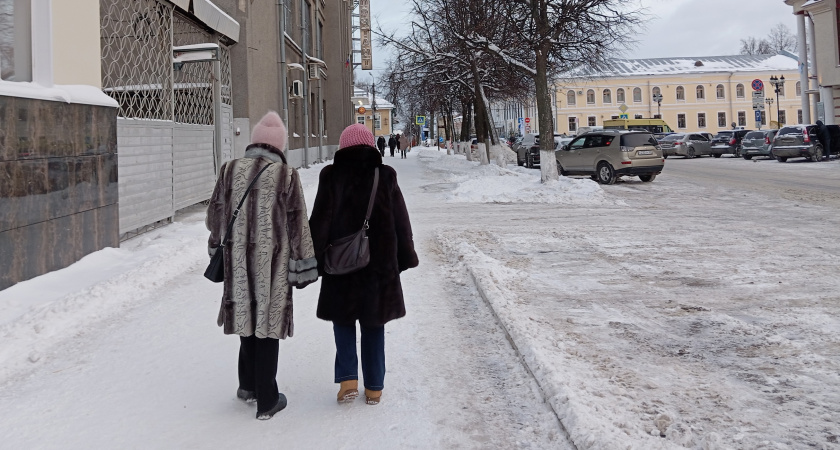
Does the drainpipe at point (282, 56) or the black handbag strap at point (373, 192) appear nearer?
the black handbag strap at point (373, 192)

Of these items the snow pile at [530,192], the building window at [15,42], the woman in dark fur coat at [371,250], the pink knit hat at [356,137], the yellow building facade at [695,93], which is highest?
the yellow building facade at [695,93]

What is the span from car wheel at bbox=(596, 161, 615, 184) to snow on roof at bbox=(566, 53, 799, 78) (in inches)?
2438

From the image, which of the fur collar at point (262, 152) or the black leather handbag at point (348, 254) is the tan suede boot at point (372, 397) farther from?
the fur collar at point (262, 152)

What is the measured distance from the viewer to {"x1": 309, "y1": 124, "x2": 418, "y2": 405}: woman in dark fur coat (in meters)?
3.98

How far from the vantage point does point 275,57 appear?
23.1 metres

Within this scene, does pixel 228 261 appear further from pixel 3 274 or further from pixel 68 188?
pixel 68 188

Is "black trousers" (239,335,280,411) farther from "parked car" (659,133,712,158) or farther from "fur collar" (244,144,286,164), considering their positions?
"parked car" (659,133,712,158)

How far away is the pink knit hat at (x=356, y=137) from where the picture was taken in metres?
4.08

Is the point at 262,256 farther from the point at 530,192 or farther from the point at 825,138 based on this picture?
the point at 825,138

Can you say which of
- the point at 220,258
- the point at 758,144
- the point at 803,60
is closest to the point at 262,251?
the point at 220,258

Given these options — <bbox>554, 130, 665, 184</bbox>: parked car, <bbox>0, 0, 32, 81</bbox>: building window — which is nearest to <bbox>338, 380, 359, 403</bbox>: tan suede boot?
<bbox>0, 0, 32, 81</bbox>: building window

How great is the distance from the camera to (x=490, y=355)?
16.5ft

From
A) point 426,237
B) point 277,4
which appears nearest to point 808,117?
point 277,4

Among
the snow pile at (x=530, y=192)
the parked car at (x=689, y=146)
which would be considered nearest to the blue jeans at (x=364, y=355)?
the snow pile at (x=530, y=192)
